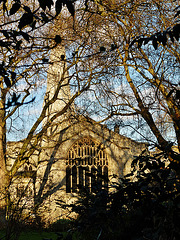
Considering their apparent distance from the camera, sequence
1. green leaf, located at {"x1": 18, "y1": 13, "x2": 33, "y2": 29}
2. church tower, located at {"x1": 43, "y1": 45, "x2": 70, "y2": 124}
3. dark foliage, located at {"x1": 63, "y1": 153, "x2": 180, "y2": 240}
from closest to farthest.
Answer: green leaf, located at {"x1": 18, "y1": 13, "x2": 33, "y2": 29} → dark foliage, located at {"x1": 63, "y1": 153, "x2": 180, "y2": 240} → church tower, located at {"x1": 43, "y1": 45, "x2": 70, "y2": 124}

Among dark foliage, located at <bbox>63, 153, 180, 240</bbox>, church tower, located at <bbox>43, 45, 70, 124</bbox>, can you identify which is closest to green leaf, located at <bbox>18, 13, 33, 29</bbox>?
dark foliage, located at <bbox>63, 153, 180, 240</bbox>

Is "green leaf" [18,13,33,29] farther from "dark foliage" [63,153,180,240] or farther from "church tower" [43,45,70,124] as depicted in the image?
"church tower" [43,45,70,124]

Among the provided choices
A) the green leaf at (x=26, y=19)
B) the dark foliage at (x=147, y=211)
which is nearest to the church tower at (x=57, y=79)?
the dark foliage at (x=147, y=211)

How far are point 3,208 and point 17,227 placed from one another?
6636 millimetres

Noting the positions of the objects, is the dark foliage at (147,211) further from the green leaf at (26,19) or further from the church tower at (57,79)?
the church tower at (57,79)

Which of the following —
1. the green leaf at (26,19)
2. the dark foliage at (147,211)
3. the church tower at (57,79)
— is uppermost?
the church tower at (57,79)

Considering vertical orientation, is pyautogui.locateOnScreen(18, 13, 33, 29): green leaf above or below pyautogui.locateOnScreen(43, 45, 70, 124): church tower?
below

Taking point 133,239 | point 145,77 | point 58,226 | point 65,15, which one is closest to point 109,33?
point 145,77

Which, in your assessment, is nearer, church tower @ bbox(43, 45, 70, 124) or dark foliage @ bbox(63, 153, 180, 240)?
dark foliage @ bbox(63, 153, 180, 240)

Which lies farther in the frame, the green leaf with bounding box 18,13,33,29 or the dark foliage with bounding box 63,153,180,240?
the dark foliage with bounding box 63,153,180,240

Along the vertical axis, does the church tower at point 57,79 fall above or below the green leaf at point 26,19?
above

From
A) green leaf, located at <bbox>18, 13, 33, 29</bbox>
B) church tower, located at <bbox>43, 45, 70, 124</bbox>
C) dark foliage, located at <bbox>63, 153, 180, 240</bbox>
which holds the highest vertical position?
church tower, located at <bbox>43, 45, 70, 124</bbox>

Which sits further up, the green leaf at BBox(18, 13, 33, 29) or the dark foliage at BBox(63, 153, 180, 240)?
the green leaf at BBox(18, 13, 33, 29)

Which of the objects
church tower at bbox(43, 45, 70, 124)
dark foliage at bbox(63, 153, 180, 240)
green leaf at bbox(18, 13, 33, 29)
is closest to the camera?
green leaf at bbox(18, 13, 33, 29)
